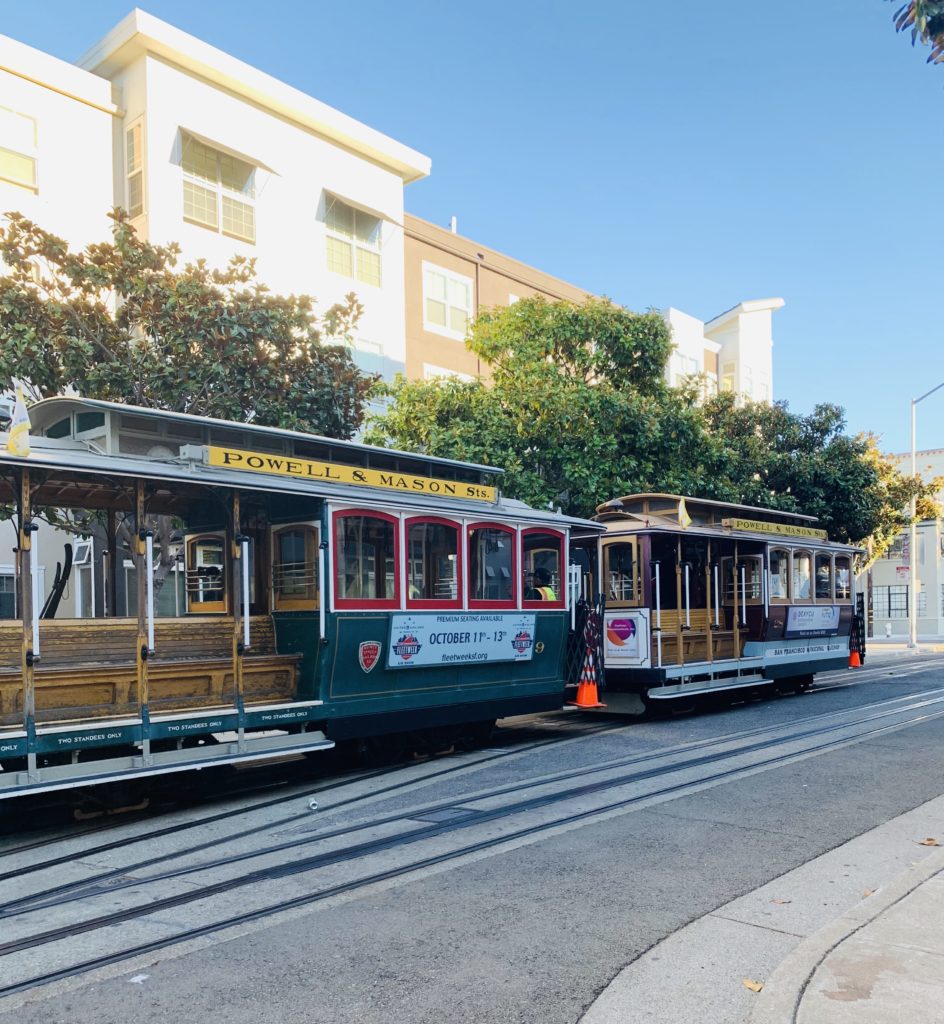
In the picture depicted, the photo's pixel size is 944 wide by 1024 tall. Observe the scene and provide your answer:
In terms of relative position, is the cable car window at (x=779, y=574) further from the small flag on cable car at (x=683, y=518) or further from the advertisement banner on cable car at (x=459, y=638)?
the advertisement banner on cable car at (x=459, y=638)

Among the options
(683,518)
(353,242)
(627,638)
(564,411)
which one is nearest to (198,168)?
(353,242)

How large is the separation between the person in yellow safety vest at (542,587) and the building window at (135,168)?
1217 cm

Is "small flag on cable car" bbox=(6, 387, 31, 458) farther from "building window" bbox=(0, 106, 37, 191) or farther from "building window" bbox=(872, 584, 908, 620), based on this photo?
"building window" bbox=(872, 584, 908, 620)

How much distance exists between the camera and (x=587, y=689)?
1445 cm

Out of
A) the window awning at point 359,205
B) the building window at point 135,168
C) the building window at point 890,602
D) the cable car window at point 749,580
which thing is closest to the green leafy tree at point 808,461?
the cable car window at point 749,580

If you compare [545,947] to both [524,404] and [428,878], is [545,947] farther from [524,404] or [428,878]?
[524,404]

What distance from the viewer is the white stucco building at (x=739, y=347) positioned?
134 feet

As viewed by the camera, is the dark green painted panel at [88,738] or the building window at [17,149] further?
the building window at [17,149]

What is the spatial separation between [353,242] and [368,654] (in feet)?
53.8

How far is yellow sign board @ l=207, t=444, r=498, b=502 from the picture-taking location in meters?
9.88

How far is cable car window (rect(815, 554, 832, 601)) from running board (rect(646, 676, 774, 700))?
290 cm

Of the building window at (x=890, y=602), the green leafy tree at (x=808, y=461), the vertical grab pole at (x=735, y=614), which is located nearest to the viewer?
the vertical grab pole at (x=735, y=614)

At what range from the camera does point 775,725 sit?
14625 millimetres

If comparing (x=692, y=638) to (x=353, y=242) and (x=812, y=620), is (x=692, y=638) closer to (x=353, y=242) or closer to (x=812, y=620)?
(x=812, y=620)
